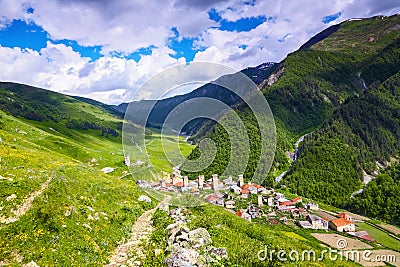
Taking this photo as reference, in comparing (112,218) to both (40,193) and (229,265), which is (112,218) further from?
(229,265)

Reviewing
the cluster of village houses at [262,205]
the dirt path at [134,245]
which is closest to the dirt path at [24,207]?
the dirt path at [134,245]

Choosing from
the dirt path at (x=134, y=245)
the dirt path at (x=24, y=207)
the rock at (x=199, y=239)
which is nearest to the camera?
the rock at (x=199, y=239)

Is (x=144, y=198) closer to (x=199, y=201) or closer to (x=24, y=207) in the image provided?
(x=199, y=201)

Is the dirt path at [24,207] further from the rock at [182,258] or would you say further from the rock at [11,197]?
the rock at [182,258]

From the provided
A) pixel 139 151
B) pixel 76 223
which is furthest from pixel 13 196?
pixel 139 151

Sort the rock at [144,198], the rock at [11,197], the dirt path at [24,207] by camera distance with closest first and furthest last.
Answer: the dirt path at [24,207], the rock at [11,197], the rock at [144,198]
